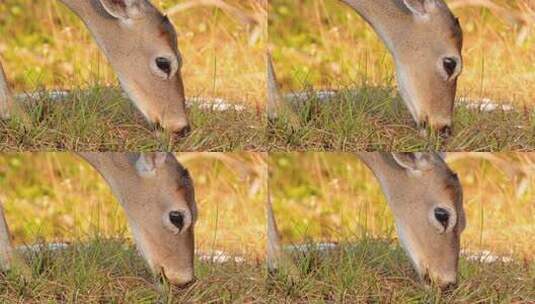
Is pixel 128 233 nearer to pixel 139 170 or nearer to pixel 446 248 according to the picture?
pixel 139 170

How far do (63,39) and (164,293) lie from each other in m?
0.86

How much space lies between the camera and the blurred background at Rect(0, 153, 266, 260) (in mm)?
3734

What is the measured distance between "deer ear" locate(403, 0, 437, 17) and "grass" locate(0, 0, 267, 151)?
1.51 ft

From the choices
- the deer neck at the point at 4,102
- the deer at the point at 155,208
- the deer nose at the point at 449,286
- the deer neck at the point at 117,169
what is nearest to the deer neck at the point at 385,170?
the deer nose at the point at 449,286

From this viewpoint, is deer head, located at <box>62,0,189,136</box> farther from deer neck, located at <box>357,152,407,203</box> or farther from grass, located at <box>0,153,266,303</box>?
deer neck, located at <box>357,152,407,203</box>

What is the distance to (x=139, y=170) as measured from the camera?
378 cm

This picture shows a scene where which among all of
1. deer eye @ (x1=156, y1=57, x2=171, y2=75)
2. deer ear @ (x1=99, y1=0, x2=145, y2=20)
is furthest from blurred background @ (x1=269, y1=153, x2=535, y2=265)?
deer ear @ (x1=99, y1=0, x2=145, y2=20)

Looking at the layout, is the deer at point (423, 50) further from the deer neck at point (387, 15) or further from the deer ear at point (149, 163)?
the deer ear at point (149, 163)

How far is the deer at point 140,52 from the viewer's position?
372 cm

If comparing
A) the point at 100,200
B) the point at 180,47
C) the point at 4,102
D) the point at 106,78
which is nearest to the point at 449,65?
the point at 180,47

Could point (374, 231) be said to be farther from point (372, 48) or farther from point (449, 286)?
point (372, 48)

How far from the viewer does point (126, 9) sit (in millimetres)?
3744

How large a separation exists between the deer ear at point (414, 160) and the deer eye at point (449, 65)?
0.26m

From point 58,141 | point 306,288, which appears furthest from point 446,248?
point 58,141
